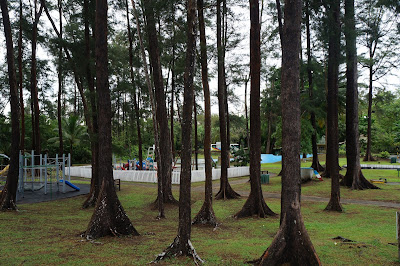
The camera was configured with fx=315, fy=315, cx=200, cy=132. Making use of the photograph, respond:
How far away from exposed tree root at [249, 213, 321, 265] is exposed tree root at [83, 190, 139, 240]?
4.51 m

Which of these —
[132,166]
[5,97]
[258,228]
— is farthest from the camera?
[132,166]

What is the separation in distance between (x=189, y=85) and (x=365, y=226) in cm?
710

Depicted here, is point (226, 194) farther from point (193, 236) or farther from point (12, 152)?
point (12, 152)

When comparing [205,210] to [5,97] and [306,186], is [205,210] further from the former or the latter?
[5,97]

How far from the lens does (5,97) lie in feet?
89.2

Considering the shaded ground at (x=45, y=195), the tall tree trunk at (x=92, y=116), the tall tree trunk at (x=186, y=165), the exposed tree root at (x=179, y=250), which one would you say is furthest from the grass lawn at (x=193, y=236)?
the shaded ground at (x=45, y=195)

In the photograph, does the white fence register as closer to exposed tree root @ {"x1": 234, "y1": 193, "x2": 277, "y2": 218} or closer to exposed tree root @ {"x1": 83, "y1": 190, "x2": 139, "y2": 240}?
exposed tree root @ {"x1": 234, "y1": 193, "x2": 277, "y2": 218}

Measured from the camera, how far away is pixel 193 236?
352 inches

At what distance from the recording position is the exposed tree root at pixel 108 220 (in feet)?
27.3

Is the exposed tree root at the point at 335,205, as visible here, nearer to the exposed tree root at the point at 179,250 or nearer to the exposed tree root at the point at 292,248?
the exposed tree root at the point at 292,248

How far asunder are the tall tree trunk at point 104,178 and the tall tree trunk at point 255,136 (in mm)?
4939

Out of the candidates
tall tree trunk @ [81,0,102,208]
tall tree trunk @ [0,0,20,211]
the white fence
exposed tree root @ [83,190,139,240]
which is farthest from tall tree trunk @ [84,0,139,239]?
the white fence

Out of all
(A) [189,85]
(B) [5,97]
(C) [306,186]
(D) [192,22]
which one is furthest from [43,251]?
(B) [5,97]

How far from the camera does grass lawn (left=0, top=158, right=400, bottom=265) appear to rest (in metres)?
6.09
